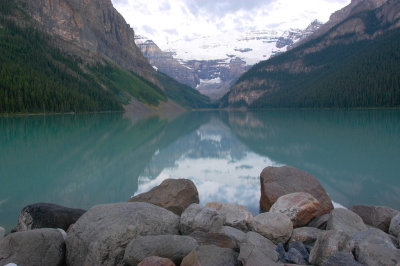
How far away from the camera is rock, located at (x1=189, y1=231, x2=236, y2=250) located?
6.27 m

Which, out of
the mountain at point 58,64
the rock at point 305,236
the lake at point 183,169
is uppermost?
the mountain at point 58,64

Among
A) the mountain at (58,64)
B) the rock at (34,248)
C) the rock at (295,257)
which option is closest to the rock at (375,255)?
the rock at (295,257)

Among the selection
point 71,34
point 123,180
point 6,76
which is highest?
point 71,34

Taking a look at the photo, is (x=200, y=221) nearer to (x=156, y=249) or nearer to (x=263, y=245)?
(x=263, y=245)

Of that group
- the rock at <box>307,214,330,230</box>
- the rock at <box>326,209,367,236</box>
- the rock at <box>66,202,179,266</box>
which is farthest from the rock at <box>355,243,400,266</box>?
the rock at <box>66,202,179,266</box>

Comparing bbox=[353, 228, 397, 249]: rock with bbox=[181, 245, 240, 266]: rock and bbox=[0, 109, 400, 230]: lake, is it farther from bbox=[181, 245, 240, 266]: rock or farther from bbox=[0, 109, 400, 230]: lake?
bbox=[0, 109, 400, 230]: lake

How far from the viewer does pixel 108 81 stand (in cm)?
15388

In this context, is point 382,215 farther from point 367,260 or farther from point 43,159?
point 43,159

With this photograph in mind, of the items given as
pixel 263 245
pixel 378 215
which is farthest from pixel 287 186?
pixel 263 245

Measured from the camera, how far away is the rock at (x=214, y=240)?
20.6 ft

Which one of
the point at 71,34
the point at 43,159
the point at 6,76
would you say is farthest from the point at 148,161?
the point at 71,34

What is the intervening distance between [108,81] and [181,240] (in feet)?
519

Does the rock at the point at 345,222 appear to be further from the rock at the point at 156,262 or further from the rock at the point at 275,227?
the rock at the point at 156,262

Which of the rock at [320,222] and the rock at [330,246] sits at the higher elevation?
the rock at [330,246]
